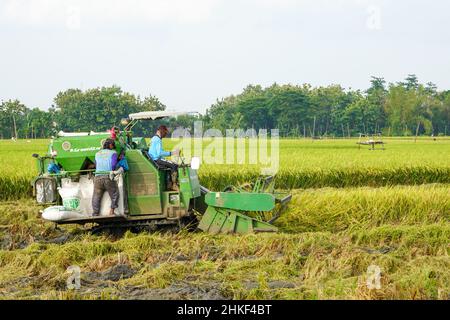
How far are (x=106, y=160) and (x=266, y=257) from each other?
257cm

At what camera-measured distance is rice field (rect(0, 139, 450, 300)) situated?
18.9 ft

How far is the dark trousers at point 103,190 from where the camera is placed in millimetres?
8203

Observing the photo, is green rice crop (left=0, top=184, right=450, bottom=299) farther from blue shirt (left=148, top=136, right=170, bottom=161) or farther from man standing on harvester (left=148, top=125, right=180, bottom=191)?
blue shirt (left=148, top=136, right=170, bottom=161)

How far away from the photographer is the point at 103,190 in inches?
328

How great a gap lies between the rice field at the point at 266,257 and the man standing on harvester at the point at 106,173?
557 mm

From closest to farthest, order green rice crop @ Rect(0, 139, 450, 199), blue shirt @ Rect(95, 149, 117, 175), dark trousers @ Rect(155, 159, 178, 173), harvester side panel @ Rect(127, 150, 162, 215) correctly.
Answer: blue shirt @ Rect(95, 149, 117, 175), harvester side panel @ Rect(127, 150, 162, 215), dark trousers @ Rect(155, 159, 178, 173), green rice crop @ Rect(0, 139, 450, 199)

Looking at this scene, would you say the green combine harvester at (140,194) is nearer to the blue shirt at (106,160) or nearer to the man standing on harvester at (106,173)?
the man standing on harvester at (106,173)

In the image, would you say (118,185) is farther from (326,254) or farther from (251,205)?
(326,254)

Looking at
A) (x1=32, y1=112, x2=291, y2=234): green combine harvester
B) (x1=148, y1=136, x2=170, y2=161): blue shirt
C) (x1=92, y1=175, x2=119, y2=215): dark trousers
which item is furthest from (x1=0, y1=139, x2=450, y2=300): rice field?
(x1=148, y1=136, x2=170, y2=161): blue shirt

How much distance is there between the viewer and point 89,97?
33.3 meters
